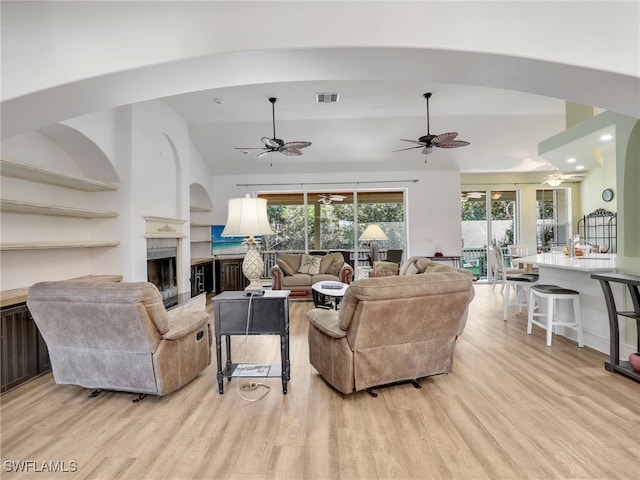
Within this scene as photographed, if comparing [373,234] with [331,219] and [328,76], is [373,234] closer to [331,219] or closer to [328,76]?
[331,219]

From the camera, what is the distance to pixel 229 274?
7.38 meters

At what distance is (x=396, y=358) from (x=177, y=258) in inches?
165

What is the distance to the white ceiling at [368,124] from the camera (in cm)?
507

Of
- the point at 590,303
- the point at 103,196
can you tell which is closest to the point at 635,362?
the point at 590,303

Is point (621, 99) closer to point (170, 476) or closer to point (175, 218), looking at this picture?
point (170, 476)

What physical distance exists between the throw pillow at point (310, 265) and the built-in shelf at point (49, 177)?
3519 mm

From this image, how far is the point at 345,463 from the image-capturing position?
1797 mm

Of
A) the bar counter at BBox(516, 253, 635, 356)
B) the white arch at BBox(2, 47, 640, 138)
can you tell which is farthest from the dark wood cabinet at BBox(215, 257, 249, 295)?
the bar counter at BBox(516, 253, 635, 356)

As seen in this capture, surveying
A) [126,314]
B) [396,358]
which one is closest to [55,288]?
[126,314]

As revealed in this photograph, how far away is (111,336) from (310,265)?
4357 millimetres

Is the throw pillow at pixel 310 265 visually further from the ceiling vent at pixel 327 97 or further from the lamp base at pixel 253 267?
the lamp base at pixel 253 267

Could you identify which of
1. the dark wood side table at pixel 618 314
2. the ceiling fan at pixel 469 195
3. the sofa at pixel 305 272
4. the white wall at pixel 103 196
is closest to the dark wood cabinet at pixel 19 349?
the white wall at pixel 103 196

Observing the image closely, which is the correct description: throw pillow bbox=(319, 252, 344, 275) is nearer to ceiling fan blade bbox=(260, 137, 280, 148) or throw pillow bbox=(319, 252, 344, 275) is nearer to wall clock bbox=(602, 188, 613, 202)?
ceiling fan blade bbox=(260, 137, 280, 148)

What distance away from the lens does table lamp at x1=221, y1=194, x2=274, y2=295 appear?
2.71m
